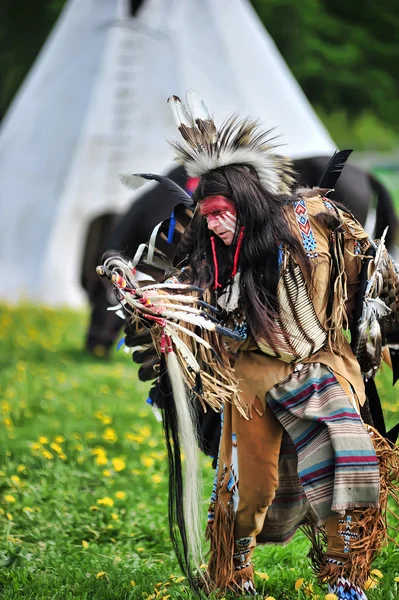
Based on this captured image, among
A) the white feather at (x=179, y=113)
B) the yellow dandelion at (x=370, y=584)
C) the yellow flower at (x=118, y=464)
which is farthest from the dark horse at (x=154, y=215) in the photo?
the yellow dandelion at (x=370, y=584)

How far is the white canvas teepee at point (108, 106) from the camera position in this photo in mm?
12883

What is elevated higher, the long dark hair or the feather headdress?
the feather headdress

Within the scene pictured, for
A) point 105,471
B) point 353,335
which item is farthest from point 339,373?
point 105,471

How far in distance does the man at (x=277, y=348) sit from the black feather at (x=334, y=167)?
0.20m

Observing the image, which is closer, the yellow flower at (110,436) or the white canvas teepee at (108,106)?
the yellow flower at (110,436)

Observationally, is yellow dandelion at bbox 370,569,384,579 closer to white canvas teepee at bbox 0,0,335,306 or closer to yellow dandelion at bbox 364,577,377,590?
yellow dandelion at bbox 364,577,377,590

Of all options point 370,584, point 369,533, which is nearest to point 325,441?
point 369,533

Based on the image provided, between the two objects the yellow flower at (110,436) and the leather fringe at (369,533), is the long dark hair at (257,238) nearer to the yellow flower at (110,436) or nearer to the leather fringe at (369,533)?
the leather fringe at (369,533)

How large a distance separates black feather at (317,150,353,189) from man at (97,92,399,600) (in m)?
0.20

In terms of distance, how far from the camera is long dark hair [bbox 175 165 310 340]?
3.10 meters

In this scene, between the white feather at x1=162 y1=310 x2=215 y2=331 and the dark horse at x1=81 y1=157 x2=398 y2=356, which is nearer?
the white feather at x1=162 y1=310 x2=215 y2=331

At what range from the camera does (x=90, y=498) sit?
15.4 feet

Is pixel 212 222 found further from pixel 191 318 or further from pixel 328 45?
pixel 328 45

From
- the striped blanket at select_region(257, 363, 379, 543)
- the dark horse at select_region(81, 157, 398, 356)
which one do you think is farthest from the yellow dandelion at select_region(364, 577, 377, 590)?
the dark horse at select_region(81, 157, 398, 356)
